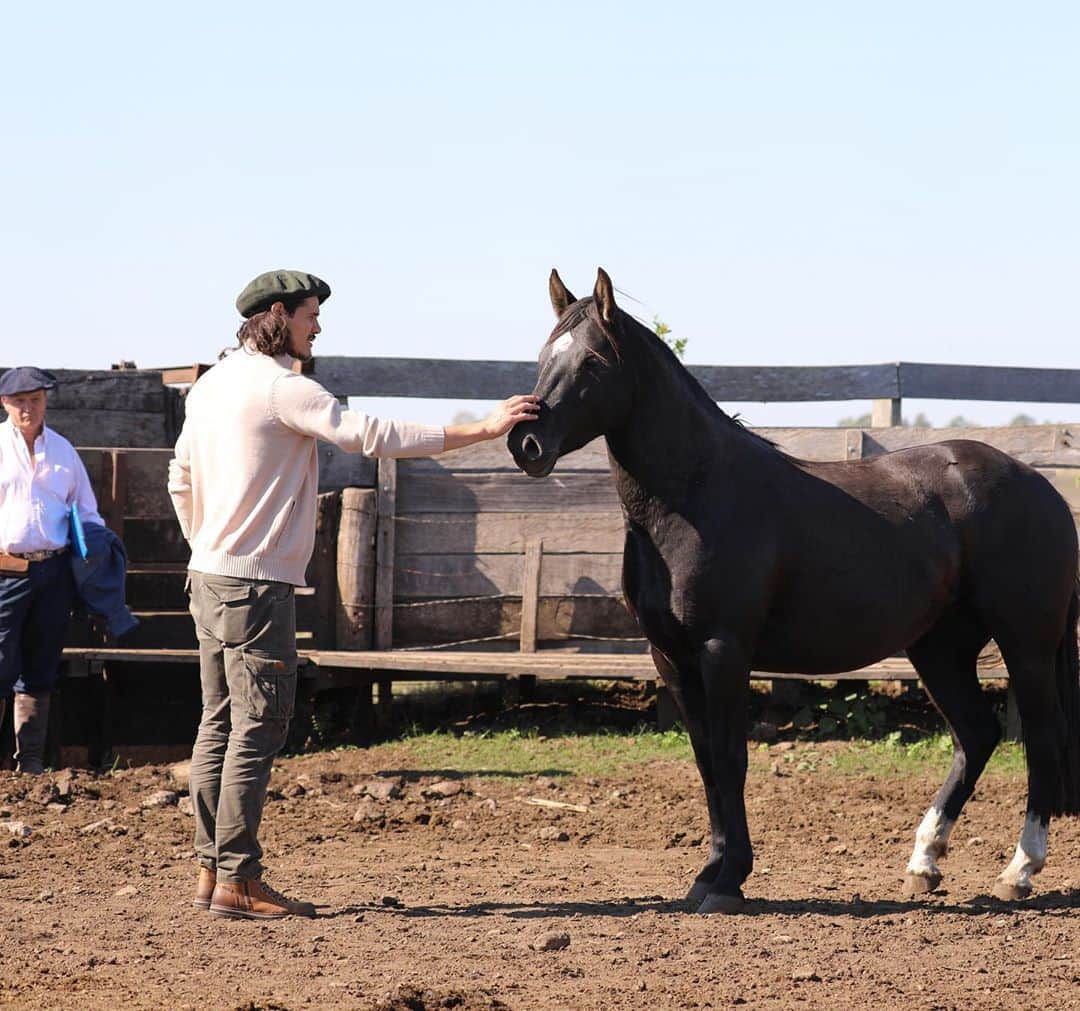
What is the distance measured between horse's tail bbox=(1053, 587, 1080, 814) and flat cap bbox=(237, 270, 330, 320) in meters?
3.16

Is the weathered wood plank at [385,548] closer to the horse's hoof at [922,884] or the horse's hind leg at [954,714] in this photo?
the horse's hind leg at [954,714]

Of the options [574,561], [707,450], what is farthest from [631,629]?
[707,450]

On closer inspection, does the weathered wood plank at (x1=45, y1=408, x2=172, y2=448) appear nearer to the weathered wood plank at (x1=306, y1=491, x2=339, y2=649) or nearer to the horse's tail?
the weathered wood plank at (x1=306, y1=491, x2=339, y2=649)

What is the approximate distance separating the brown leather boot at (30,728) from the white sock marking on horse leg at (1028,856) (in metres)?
5.20

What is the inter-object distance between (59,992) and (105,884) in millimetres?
1666

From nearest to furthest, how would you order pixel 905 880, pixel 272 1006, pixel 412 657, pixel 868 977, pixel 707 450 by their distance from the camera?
pixel 272 1006, pixel 868 977, pixel 707 450, pixel 905 880, pixel 412 657

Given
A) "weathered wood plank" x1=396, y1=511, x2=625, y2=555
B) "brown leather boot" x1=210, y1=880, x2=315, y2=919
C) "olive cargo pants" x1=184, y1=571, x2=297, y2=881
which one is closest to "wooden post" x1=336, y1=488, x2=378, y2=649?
"weathered wood plank" x1=396, y1=511, x2=625, y2=555

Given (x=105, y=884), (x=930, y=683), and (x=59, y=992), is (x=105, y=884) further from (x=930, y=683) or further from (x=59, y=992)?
(x=930, y=683)

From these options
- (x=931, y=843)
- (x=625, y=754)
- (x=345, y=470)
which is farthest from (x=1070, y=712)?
(x=345, y=470)

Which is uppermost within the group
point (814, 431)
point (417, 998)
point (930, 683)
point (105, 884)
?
point (814, 431)

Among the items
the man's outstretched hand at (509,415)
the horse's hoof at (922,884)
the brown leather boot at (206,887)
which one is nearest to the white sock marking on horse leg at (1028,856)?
the horse's hoof at (922,884)

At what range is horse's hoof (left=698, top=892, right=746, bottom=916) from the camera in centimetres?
527

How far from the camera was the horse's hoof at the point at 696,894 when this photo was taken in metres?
5.46

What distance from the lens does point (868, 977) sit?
444 cm
